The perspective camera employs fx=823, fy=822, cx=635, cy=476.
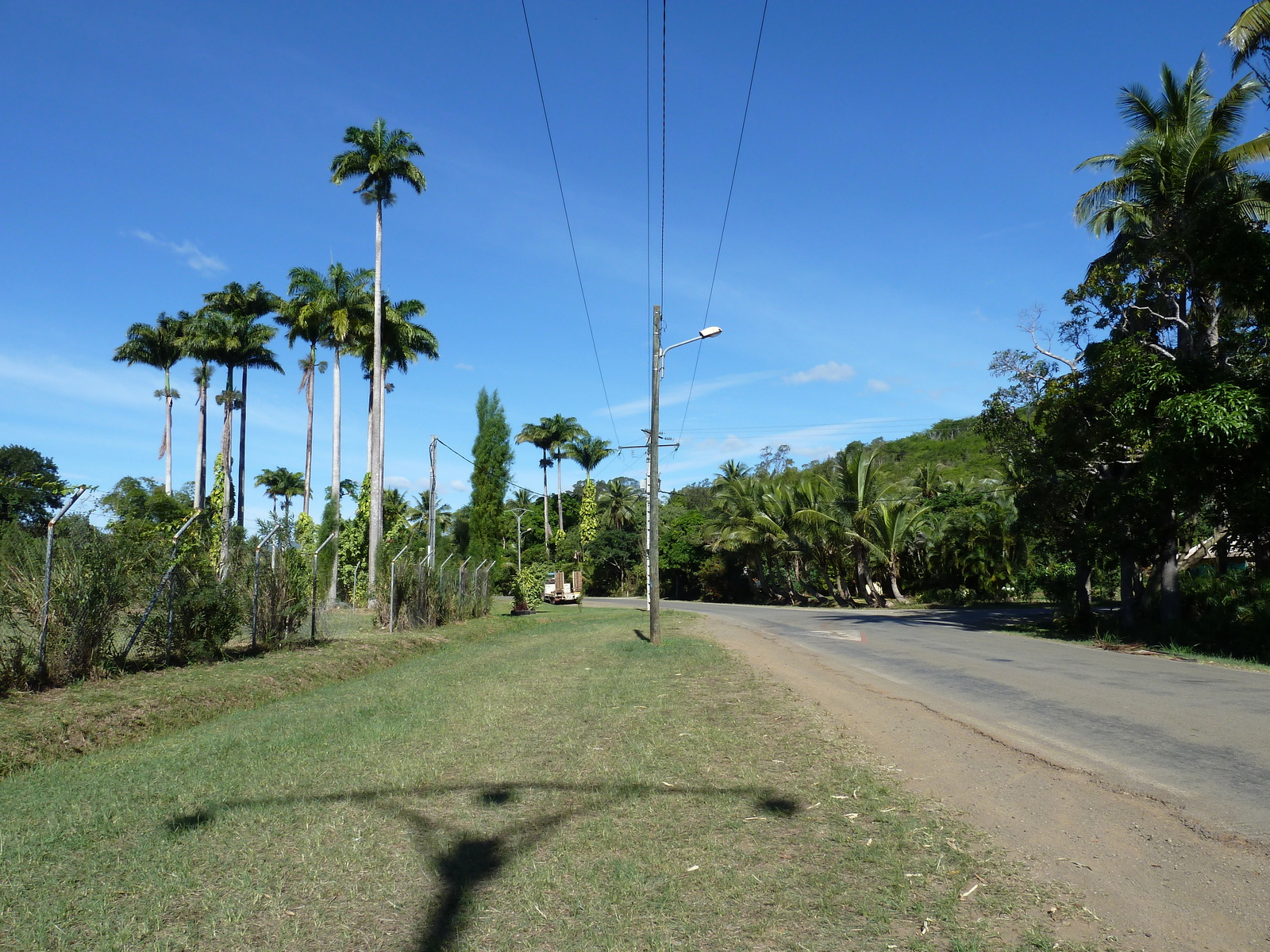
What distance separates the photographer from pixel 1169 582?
18859 mm

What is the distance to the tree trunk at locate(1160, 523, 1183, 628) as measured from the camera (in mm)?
18578

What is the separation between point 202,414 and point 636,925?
4954 centimetres

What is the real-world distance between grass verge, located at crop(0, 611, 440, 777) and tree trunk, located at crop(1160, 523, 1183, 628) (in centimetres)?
1739

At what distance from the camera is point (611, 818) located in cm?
556

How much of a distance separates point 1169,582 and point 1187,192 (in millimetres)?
8793

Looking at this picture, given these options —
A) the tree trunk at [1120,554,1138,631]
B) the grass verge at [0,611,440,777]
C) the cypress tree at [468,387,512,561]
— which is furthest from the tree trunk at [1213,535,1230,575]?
the cypress tree at [468,387,512,561]

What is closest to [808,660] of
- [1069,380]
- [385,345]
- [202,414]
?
[1069,380]

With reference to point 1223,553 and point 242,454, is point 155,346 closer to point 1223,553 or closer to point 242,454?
point 242,454

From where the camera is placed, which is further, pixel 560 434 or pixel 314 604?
pixel 560 434

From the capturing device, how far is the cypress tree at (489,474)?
4284 centimetres

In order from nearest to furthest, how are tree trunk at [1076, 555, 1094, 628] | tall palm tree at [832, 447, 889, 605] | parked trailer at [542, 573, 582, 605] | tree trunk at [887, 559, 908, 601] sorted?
1. tree trunk at [1076, 555, 1094, 628]
2. tall palm tree at [832, 447, 889, 605]
3. tree trunk at [887, 559, 908, 601]
4. parked trailer at [542, 573, 582, 605]

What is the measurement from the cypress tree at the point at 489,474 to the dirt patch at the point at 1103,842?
117ft

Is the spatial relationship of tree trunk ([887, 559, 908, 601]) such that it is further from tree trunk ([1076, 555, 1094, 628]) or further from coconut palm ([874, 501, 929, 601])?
tree trunk ([1076, 555, 1094, 628])

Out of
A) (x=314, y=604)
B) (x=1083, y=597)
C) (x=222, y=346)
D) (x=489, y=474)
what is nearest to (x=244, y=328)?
(x=222, y=346)
